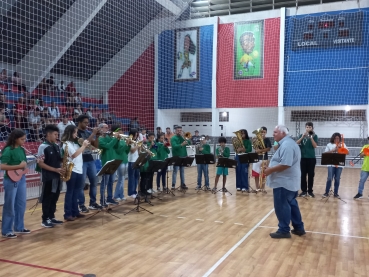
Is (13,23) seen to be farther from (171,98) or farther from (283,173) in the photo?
(283,173)

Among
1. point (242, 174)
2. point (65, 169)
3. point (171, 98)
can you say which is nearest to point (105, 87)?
point (171, 98)

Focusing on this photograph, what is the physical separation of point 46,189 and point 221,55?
45.4ft

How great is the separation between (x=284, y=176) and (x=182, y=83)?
13834 mm

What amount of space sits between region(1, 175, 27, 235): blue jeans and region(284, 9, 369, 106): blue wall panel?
45.5 feet

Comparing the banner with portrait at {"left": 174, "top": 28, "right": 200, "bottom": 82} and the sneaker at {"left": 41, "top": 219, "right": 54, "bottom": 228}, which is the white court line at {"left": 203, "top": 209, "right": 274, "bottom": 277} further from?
the banner with portrait at {"left": 174, "top": 28, "right": 200, "bottom": 82}

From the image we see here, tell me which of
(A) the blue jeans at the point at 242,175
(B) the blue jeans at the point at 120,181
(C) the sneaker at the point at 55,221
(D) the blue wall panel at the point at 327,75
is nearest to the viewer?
(C) the sneaker at the point at 55,221

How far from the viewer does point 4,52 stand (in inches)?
509

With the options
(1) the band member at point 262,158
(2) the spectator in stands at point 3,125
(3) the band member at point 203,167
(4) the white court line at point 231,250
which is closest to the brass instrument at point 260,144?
(1) the band member at point 262,158

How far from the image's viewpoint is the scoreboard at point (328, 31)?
15.4 meters

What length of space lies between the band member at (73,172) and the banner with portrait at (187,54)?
12.7 metres

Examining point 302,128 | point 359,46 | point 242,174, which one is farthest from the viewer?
point 302,128

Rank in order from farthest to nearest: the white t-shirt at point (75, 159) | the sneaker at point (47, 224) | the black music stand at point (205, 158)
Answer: the black music stand at point (205, 158)
the white t-shirt at point (75, 159)
the sneaker at point (47, 224)

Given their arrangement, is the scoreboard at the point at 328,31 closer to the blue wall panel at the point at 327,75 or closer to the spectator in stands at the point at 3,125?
the blue wall panel at the point at 327,75

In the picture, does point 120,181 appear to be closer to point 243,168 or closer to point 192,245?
point 243,168
